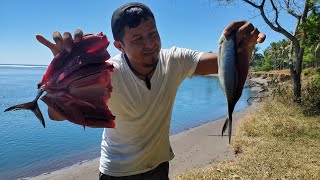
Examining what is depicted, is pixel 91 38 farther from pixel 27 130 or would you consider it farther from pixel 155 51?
pixel 27 130

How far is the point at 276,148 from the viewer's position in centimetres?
798

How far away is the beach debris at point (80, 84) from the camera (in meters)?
2.08

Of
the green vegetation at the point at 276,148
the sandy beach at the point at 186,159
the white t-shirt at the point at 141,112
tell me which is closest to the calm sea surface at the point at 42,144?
the sandy beach at the point at 186,159

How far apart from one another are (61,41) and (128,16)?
55 cm

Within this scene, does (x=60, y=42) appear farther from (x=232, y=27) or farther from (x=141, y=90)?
(x=232, y=27)

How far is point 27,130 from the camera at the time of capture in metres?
19.5

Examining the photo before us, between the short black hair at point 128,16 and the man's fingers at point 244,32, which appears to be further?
the short black hair at point 128,16

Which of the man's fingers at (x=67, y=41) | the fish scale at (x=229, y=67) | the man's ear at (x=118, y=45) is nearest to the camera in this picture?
the fish scale at (x=229, y=67)

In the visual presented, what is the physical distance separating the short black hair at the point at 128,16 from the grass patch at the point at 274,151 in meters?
4.21

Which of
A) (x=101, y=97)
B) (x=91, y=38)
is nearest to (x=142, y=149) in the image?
(x=101, y=97)

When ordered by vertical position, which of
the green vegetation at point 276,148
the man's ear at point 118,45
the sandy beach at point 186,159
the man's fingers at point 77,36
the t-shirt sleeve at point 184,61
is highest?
the man's fingers at point 77,36

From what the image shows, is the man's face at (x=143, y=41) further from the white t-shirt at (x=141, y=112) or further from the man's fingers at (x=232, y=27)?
the man's fingers at (x=232, y=27)

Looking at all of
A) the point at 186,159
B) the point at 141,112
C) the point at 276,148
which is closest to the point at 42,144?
the point at 186,159

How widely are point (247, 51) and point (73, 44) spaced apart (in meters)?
0.99
